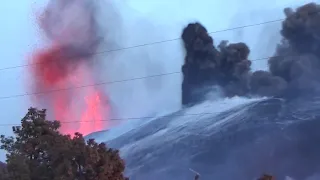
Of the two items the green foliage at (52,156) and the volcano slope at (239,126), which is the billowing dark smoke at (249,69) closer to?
the volcano slope at (239,126)

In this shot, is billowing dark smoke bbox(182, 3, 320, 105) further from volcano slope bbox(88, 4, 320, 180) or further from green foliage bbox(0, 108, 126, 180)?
green foliage bbox(0, 108, 126, 180)

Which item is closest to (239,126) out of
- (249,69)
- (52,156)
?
(249,69)

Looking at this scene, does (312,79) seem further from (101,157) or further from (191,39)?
(101,157)

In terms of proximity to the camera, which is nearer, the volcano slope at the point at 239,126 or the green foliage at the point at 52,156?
the green foliage at the point at 52,156

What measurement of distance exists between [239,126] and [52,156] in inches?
3618

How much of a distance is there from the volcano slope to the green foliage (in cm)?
7873

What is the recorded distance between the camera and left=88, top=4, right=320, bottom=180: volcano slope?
4343 inches

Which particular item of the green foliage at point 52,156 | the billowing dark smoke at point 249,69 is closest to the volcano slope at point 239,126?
the billowing dark smoke at point 249,69

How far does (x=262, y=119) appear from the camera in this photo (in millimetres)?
118438

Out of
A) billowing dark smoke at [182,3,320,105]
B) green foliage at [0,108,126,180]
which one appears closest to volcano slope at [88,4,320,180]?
billowing dark smoke at [182,3,320,105]

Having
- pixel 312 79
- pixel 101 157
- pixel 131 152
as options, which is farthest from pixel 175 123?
pixel 101 157

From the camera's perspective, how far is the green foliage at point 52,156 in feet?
96.4

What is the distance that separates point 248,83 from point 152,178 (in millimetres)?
33816

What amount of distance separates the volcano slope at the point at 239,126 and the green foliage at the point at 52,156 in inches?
3100
